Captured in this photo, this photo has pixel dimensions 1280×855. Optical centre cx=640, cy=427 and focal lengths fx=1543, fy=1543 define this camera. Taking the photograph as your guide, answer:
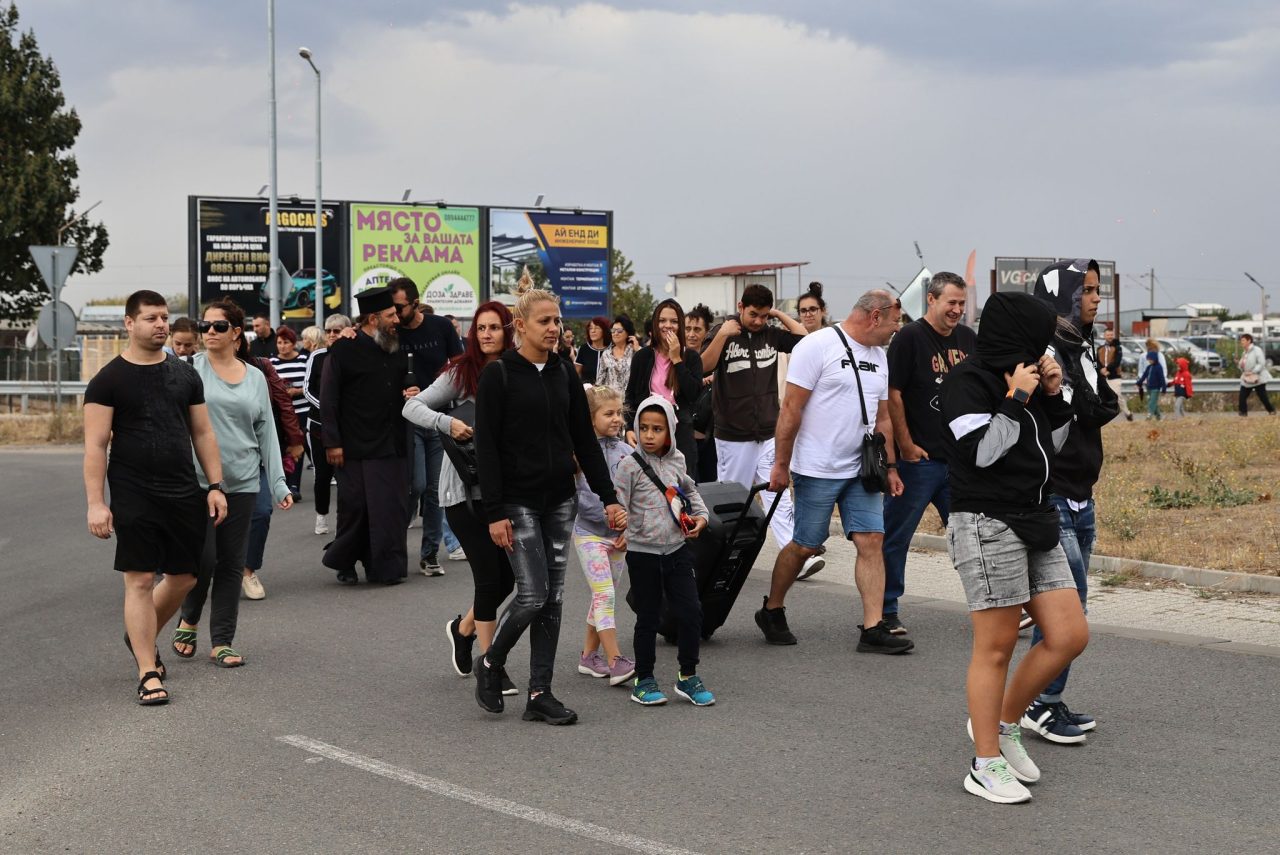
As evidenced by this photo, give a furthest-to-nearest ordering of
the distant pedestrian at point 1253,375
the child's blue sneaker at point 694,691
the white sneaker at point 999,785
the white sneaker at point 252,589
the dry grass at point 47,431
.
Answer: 1. the distant pedestrian at point 1253,375
2. the dry grass at point 47,431
3. the white sneaker at point 252,589
4. the child's blue sneaker at point 694,691
5. the white sneaker at point 999,785

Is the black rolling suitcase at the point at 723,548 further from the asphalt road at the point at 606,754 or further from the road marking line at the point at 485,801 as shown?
the road marking line at the point at 485,801

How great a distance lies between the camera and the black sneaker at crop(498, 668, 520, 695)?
6.99m

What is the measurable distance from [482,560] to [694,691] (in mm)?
1169

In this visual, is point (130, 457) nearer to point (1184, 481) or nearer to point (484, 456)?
point (484, 456)

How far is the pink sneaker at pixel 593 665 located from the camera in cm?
779

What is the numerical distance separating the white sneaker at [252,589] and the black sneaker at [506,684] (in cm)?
341

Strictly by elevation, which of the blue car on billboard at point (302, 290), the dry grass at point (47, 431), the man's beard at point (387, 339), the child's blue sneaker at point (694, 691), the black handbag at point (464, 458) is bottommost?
the dry grass at point (47, 431)

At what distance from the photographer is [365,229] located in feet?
158

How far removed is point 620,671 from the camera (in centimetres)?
754

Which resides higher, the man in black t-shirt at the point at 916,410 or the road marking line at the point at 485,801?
the man in black t-shirt at the point at 916,410

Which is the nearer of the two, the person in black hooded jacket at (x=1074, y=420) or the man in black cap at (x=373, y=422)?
the person in black hooded jacket at (x=1074, y=420)

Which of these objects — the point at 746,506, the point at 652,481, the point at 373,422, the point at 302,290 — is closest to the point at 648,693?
the point at 652,481

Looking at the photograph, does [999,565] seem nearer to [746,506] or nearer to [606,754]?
[606,754]

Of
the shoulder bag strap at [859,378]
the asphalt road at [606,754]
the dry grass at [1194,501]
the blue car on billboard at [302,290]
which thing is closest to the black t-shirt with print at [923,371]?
the shoulder bag strap at [859,378]
